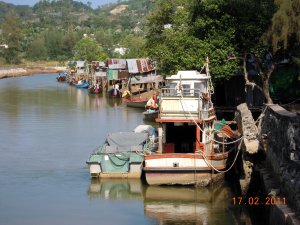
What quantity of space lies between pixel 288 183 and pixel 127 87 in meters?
50.1

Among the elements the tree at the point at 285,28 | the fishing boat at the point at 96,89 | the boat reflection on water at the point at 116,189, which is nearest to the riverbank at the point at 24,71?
the fishing boat at the point at 96,89

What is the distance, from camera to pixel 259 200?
20016 millimetres

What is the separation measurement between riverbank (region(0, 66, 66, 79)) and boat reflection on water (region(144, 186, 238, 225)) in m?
98.7

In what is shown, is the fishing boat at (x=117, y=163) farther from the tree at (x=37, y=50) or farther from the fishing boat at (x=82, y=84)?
the tree at (x=37, y=50)

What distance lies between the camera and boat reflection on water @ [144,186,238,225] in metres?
20.3

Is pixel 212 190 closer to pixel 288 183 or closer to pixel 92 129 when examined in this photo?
pixel 288 183

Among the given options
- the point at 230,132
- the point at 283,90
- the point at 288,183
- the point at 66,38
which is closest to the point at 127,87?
the point at 283,90

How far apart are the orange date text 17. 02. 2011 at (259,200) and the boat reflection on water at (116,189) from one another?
3577mm

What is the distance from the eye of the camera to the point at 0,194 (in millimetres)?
23453

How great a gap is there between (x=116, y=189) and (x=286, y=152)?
9.40 meters

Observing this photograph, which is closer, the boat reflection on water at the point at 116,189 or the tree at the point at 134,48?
the boat reflection on water at the point at 116,189

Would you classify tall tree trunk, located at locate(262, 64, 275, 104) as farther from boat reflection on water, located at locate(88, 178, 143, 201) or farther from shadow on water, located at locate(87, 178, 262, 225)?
boat reflection on water, located at locate(88, 178, 143, 201)

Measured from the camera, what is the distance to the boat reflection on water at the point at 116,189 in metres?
23.2

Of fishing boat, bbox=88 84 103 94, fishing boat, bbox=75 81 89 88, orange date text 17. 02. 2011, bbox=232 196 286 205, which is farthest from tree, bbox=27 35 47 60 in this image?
orange date text 17. 02. 2011, bbox=232 196 286 205
